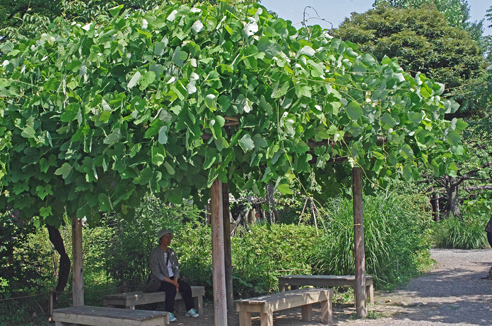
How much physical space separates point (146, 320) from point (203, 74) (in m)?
2.72

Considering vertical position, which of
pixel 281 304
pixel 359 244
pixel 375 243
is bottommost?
pixel 281 304

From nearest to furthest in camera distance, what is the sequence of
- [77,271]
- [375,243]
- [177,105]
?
[177,105] < [77,271] < [375,243]

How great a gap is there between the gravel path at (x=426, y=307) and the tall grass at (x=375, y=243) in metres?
0.44

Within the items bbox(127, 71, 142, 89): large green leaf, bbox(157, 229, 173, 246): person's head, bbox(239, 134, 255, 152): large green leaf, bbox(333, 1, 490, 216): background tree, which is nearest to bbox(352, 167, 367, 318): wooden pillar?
bbox(157, 229, 173, 246): person's head

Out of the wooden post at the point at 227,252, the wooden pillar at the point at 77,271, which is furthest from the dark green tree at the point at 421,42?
the wooden pillar at the point at 77,271

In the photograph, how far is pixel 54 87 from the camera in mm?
4371

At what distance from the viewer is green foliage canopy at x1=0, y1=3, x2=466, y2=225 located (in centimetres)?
398

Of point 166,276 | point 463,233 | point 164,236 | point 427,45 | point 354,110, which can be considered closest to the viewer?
point 354,110

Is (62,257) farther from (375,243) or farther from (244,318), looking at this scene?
(375,243)

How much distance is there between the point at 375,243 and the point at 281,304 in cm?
375

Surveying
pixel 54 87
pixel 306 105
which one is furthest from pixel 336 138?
pixel 54 87

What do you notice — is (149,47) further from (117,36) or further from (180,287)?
(180,287)

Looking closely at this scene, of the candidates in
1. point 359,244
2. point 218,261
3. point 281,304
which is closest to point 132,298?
point 281,304

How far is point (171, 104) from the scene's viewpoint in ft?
12.7
